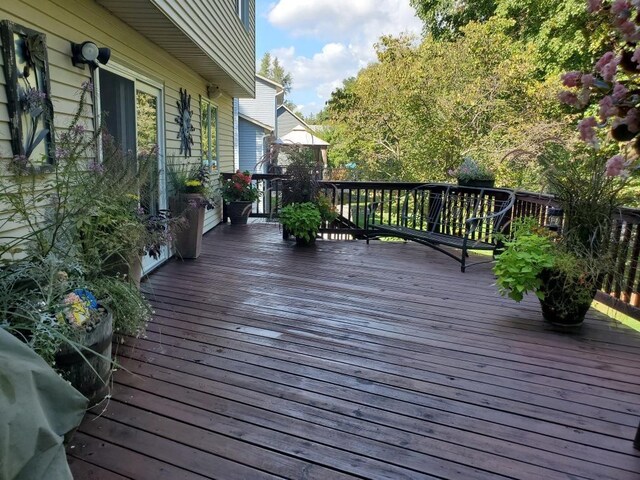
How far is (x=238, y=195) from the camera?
7.41 metres

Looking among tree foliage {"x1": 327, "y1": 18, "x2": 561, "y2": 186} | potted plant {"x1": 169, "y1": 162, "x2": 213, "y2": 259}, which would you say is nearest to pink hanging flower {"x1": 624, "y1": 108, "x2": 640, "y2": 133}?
potted plant {"x1": 169, "y1": 162, "x2": 213, "y2": 259}

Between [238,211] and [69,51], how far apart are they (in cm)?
456

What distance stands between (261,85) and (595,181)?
1733cm

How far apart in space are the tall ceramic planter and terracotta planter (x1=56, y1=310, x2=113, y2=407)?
2.71 meters

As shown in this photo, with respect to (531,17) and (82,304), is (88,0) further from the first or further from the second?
(531,17)

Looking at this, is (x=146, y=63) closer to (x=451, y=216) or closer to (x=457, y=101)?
(x=451, y=216)

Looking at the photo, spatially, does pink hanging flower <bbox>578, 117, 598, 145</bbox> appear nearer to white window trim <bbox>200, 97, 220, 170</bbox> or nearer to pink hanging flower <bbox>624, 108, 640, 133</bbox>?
pink hanging flower <bbox>624, 108, 640, 133</bbox>

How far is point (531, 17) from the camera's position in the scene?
12094 millimetres

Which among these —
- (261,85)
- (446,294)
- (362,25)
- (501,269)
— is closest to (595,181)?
(501,269)

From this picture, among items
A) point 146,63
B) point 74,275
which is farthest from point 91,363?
point 146,63

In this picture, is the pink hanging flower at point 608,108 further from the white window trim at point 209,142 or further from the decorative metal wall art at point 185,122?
the white window trim at point 209,142

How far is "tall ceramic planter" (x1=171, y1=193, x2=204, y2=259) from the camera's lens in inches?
185

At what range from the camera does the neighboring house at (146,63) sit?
276 cm

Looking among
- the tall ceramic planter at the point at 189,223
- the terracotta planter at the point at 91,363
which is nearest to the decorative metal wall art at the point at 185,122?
the tall ceramic planter at the point at 189,223
